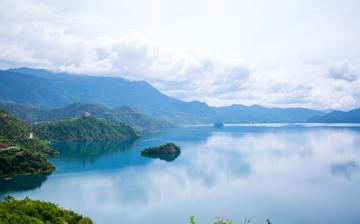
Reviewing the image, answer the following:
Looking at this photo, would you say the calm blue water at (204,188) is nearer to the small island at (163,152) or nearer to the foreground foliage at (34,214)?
the small island at (163,152)

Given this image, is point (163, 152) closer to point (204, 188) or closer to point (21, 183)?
point (204, 188)

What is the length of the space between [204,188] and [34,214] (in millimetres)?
60849

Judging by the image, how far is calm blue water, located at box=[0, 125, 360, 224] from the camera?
68.6 metres

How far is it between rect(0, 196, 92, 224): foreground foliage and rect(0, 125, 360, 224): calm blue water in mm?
21504

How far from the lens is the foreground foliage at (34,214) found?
3578 cm

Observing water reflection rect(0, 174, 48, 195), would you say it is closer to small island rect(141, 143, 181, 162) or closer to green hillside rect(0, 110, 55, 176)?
green hillside rect(0, 110, 55, 176)

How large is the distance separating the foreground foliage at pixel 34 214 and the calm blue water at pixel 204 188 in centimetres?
2150

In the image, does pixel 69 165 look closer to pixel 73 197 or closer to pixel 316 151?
pixel 73 197

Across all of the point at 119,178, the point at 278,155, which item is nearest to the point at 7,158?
the point at 119,178

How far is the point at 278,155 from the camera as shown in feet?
536

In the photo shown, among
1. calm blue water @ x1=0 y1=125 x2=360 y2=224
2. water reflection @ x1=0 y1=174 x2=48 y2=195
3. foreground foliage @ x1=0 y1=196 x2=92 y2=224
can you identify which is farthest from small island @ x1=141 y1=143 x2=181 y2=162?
foreground foliage @ x1=0 y1=196 x2=92 y2=224

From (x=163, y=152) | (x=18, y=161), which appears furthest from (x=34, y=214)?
(x=163, y=152)

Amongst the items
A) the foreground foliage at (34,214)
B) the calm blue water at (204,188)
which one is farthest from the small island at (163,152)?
the foreground foliage at (34,214)

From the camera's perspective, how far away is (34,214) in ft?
132
